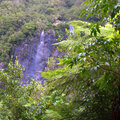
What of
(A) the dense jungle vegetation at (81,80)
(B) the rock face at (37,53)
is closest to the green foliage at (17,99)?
(A) the dense jungle vegetation at (81,80)

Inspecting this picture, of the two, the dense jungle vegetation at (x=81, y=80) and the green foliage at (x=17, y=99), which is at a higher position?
the dense jungle vegetation at (x=81, y=80)

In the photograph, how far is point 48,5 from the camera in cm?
2122

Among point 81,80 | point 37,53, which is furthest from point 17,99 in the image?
point 37,53

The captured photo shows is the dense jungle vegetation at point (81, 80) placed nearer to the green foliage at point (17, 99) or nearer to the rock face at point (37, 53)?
the green foliage at point (17, 99)

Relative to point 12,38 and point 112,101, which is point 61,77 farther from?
point 12,38

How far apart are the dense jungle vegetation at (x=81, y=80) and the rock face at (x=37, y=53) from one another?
382 inches

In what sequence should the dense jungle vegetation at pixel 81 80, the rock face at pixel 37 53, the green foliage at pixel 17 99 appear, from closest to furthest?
the dense jungle vegetation at pixel 81 80
the green foliage at pixel 17 99
the rock face at pixel 37 53

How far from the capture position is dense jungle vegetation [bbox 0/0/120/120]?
1.24m

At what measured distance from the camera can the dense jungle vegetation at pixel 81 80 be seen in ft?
4.07

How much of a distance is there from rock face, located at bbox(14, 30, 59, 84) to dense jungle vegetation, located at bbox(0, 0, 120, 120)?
9.70 meters

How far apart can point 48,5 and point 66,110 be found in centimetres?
2193

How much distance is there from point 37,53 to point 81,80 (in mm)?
12687

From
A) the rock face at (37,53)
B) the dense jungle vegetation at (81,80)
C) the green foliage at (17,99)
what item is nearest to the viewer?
the dense jungle vegetation at (81,80)

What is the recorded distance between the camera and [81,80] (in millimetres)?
1491
